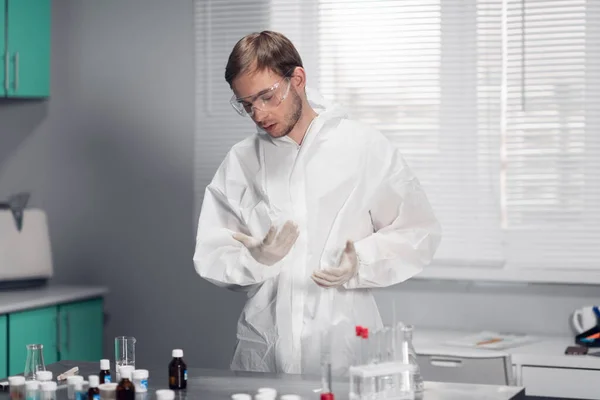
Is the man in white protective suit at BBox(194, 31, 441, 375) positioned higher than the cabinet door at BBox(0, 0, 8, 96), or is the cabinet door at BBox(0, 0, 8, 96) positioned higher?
the cabinet door at BBox(0, 0, 8, 96)

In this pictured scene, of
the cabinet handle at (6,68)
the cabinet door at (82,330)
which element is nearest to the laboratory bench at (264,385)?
the cabinet door at (82,330)

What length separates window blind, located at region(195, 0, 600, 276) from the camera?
3.49 meters

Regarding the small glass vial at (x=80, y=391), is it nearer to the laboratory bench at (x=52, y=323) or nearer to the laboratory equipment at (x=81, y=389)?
the laboratory equipment at (x=81, y=389)

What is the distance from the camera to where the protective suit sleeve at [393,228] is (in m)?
2.56

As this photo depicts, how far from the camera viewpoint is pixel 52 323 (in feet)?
→ 12.1

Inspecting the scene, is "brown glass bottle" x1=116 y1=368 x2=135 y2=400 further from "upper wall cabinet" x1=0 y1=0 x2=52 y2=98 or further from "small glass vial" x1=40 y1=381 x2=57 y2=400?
"upper wall cabinet" x1=0 y1=0 x2=52 y2=98

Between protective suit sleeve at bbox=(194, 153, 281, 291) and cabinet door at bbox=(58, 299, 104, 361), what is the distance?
4.14 feet

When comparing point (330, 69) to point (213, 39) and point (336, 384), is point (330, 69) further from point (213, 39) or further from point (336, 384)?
point (336, 384)

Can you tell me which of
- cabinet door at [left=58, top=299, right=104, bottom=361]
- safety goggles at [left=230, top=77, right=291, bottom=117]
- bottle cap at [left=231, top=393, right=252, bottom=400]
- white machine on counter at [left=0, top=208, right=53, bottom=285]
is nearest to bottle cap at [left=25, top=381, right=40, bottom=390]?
bottle cap at [left=231, top=393, right=252, bottom=400]

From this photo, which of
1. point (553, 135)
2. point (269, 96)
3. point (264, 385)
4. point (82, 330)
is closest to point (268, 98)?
point (269, 96)

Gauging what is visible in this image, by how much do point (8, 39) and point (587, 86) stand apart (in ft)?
7.54

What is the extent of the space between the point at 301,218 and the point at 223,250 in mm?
235

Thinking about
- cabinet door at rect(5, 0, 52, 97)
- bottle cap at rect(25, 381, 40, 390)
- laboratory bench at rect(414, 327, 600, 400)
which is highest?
cabinet door at rect(5, 0, 52, 97)

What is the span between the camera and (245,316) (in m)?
2.68
